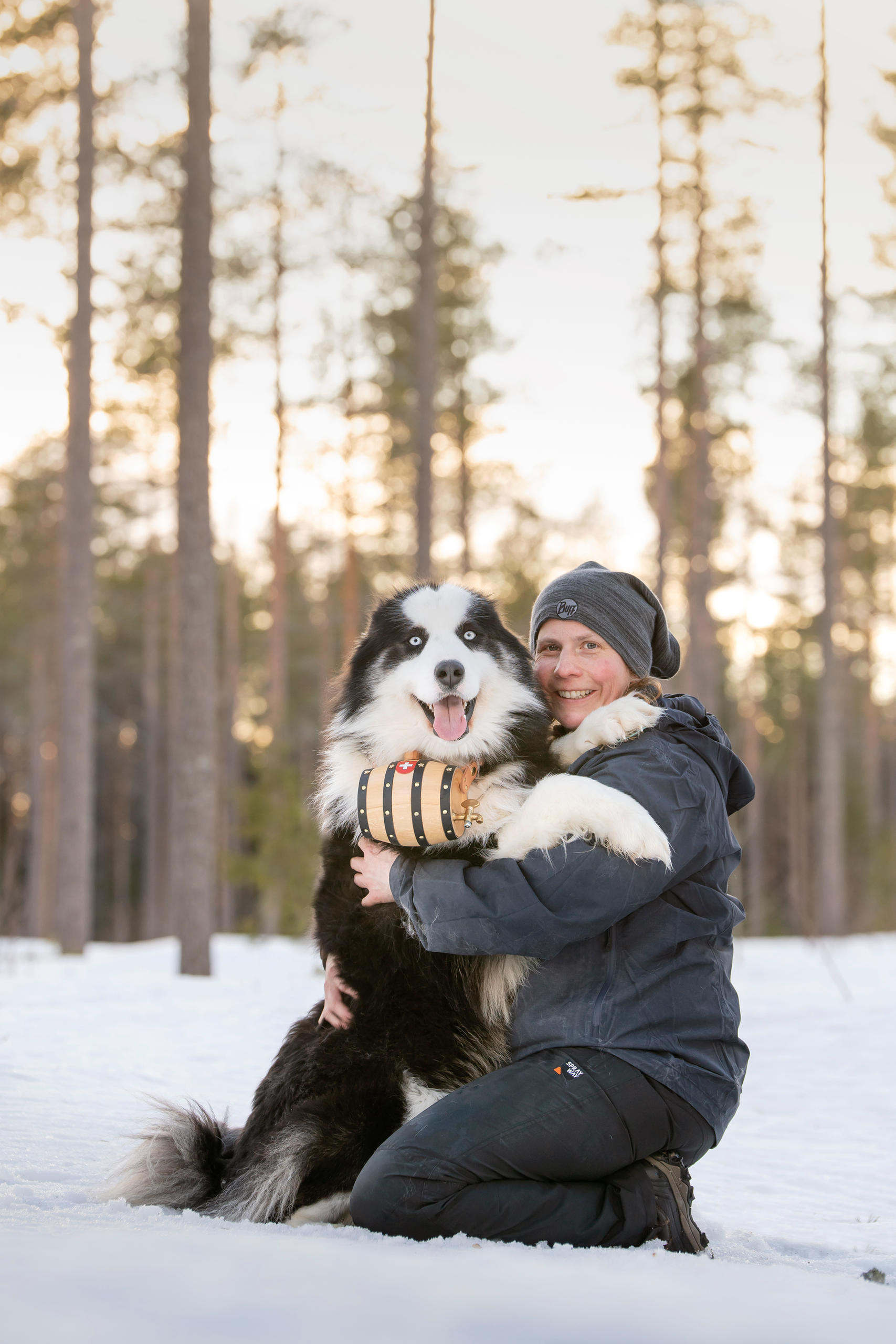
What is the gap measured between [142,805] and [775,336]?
22.9 metres

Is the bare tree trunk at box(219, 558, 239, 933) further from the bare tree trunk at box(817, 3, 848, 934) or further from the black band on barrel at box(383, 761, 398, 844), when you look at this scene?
the black band on barrel at box(383, 761, 398, 844)

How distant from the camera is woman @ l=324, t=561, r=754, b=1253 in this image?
7.91 feet

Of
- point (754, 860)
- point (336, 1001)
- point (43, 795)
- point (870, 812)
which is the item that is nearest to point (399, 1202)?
point (336, 1001)

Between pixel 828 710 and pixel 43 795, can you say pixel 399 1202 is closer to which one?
pixel 828 710

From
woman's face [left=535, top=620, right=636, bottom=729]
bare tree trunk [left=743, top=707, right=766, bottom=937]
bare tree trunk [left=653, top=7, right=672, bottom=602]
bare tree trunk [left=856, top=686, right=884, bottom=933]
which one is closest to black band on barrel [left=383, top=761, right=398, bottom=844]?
woman's face [left=535, top=620, right=636, bottom=729]

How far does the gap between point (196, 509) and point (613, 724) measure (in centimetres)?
723

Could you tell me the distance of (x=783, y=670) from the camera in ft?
102

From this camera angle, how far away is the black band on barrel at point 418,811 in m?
2.67

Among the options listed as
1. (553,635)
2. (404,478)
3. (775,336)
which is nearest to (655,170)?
(775,336)

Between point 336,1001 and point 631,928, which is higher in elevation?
point 631,928

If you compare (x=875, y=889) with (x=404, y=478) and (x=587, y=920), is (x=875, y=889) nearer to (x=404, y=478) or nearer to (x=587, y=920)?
(x=404, y=478)

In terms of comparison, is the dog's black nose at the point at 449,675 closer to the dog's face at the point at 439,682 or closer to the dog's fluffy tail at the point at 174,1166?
the dog's face at the point at 439,682

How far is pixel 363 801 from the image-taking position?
276cm

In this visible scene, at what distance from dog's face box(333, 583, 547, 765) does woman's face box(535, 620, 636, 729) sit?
81mm
